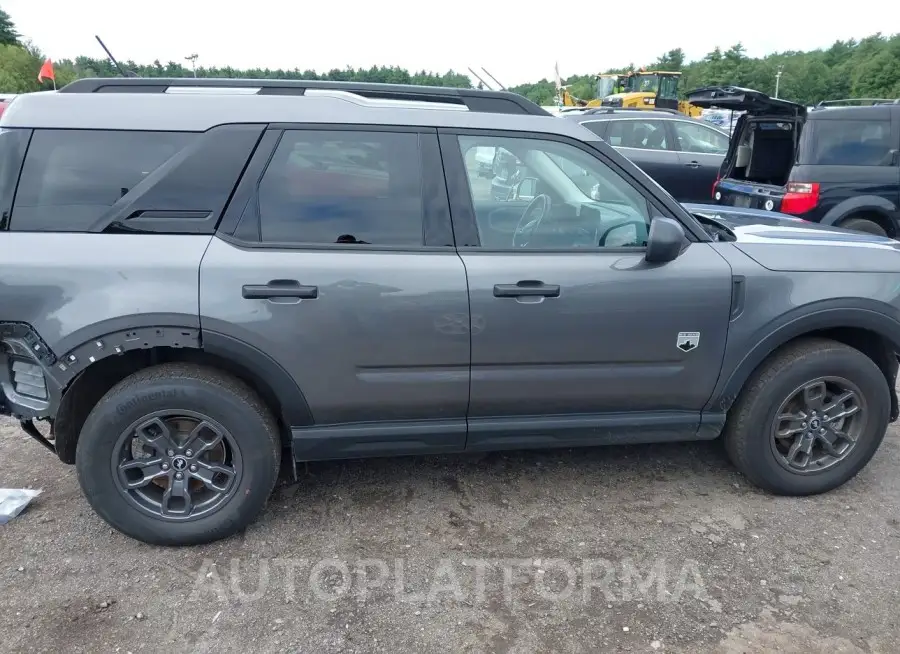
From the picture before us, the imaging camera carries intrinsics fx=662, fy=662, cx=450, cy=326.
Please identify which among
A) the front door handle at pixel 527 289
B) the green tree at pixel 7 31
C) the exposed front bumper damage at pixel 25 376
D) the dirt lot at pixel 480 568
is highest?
the green tree at pixel 7 31

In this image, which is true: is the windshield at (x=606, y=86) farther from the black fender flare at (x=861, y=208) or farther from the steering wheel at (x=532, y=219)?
the steering wheel at (x=532, y=219)

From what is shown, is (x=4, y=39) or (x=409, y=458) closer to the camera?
(x=409, y=458)

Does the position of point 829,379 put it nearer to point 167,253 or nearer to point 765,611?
point 765,611

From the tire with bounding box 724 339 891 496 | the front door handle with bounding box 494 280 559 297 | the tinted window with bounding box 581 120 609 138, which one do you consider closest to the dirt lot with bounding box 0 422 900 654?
the tire with bounding box 724 339 891 496

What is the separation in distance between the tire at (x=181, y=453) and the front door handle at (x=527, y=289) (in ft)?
3.75

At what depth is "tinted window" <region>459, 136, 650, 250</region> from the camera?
295 centimetres

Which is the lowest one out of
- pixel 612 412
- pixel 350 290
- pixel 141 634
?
pixel 141 634

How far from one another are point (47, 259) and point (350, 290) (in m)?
1.17

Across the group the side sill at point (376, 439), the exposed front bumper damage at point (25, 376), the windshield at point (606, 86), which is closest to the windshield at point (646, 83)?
the windshield at point (606, 86)

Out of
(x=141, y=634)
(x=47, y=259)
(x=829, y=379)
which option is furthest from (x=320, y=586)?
(x=829, y=379)

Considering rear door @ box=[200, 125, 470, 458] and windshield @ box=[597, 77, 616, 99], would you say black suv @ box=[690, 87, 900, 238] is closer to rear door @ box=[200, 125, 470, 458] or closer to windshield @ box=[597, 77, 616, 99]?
rear door @ box=[200, 125, 470, 458]

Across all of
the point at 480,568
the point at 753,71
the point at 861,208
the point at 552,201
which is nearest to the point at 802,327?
the point at 552,201

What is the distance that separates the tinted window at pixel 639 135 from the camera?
32.0 feet

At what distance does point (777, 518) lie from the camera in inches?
124
